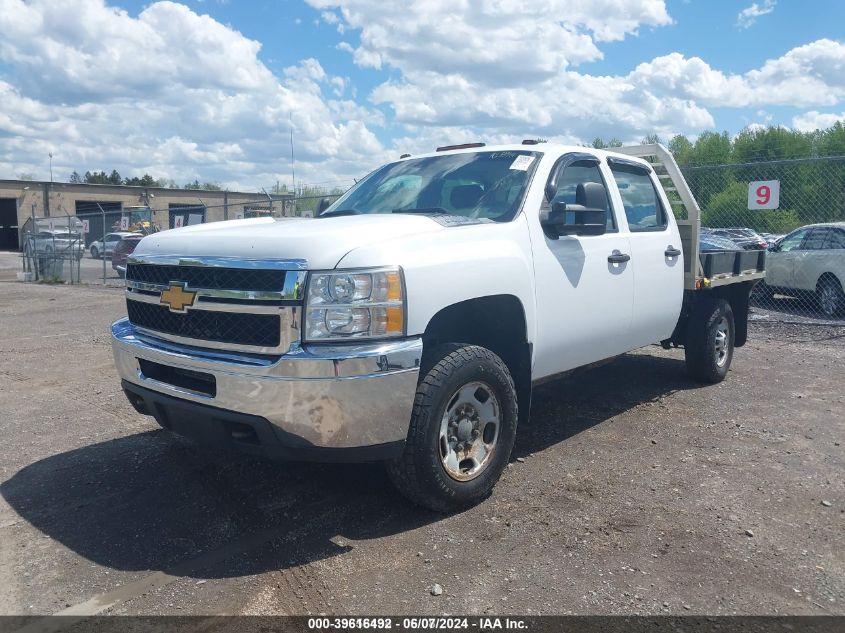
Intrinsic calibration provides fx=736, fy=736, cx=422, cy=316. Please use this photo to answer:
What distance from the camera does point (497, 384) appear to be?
407cm

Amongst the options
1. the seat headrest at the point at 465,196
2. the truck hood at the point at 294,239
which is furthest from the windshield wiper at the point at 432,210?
the truck hood at the point at 294,239

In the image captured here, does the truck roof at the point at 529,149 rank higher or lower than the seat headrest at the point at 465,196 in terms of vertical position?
higher

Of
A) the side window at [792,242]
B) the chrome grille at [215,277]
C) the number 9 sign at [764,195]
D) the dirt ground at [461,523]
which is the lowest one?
the dirt ground at [461,523]

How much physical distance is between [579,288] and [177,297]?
8.20 feet

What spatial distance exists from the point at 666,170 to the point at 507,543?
4714mm

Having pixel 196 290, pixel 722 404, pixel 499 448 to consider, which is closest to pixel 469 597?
pixel 499 448

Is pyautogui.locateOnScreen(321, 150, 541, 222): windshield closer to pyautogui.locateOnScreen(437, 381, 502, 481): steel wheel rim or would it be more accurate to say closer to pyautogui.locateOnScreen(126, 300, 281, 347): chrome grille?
pyautogui.locateOnScreen(437, 381, 502, 481): steel wheel rim

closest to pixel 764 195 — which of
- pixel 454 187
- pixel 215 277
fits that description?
pixel 454 187

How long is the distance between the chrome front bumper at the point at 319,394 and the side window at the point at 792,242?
12.0 metres

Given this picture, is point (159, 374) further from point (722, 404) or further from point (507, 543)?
point (722, 404)

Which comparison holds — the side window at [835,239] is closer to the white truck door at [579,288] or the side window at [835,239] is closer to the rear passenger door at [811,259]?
the rear passenger door at [811,259]

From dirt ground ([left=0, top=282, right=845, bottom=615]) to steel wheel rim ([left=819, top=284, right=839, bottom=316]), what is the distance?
22.1ft

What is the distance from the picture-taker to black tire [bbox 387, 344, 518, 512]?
12.1 feet

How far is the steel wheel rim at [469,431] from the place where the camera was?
3898 millimetres
